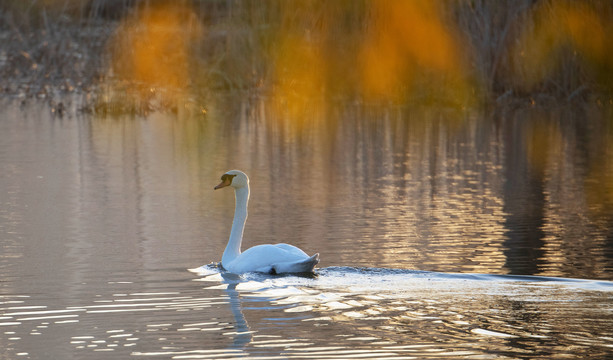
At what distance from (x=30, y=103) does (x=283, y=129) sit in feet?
31.1

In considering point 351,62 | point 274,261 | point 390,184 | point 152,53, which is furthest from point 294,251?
point 152,53

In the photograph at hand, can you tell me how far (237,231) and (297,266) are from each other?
146cm

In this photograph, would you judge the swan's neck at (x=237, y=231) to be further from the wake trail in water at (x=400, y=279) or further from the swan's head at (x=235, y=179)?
the wake trail in water at (x=400, y=279)

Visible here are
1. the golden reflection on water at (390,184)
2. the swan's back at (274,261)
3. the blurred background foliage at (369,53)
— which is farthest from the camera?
the blurred background foliage at (369,53)

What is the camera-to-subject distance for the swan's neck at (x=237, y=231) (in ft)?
40.5

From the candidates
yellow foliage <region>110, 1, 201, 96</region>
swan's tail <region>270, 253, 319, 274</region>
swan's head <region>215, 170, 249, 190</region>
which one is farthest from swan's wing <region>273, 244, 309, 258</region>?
yellow foliage <region>110, 1, 201, 96</region>

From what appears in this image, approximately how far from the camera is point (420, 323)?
940cm

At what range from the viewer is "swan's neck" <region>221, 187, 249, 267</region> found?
12.4 metres

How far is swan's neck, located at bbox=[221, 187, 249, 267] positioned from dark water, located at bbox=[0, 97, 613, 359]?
238mm

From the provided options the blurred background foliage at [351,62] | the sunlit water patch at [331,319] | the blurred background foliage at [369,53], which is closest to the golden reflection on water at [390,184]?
the sunlit water patch at [331,319]

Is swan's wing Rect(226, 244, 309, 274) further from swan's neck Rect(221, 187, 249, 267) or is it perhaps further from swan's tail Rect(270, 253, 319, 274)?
swan's neck Rect(221, 187, 249, 267)

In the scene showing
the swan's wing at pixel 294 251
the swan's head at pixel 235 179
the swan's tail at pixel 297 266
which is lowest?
the swan's tail at pixel 297 266

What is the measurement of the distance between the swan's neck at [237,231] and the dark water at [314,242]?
0.78ft

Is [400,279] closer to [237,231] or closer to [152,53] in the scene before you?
[237,231]
